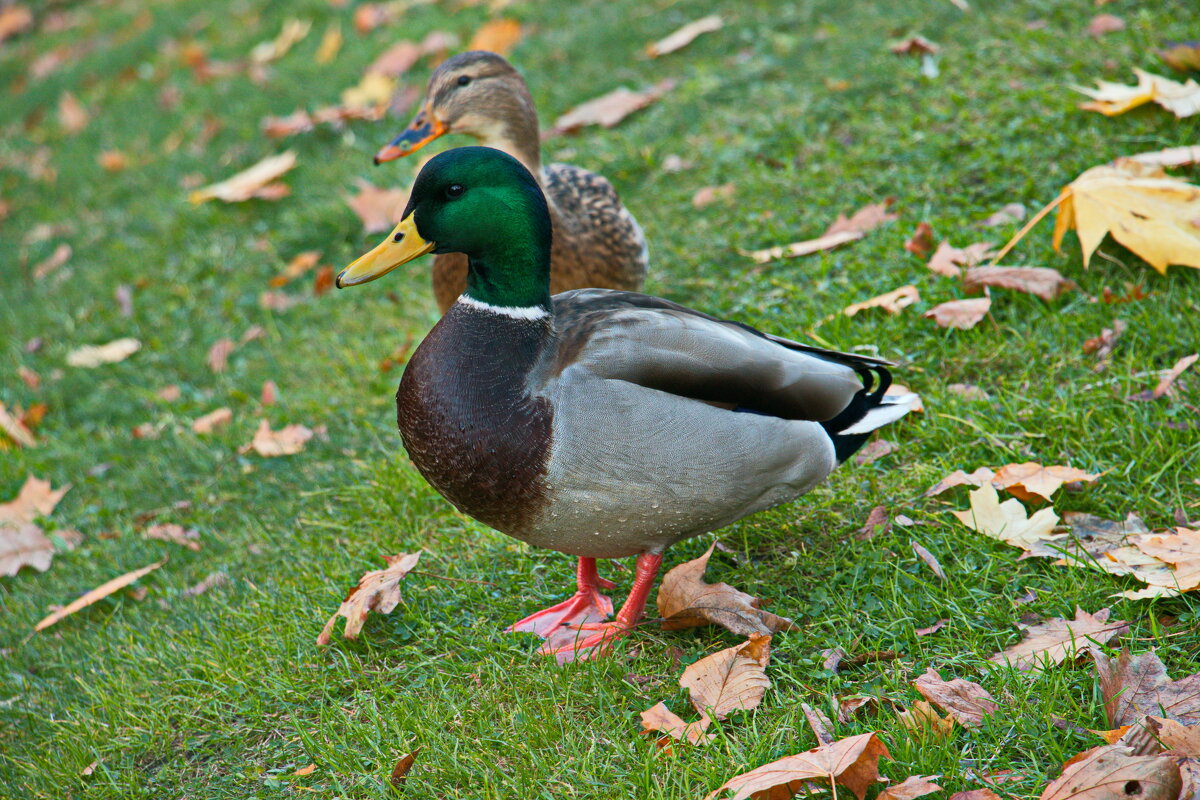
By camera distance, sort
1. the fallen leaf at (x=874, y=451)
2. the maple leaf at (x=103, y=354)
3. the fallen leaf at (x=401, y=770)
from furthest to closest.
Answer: the maple leaf at (x=103, y=354), the fallen leaf at (x=874, y=451), the fallen leaf at (x=401, y=770)

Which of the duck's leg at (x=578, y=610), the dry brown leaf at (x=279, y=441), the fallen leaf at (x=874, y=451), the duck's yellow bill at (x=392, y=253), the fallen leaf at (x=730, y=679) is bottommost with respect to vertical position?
the dry brown leaf at (x=279, y=441)

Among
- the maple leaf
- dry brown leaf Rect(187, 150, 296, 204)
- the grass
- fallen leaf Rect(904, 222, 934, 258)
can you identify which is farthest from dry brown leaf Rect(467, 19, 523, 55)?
fallen leaf Rect(904, 222, 934, 258)

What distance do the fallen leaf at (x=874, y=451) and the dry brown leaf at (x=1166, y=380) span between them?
2.16 ft

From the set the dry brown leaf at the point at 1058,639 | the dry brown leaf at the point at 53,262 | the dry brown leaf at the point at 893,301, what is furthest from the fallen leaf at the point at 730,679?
the dry brown leaf at the point at 53,262

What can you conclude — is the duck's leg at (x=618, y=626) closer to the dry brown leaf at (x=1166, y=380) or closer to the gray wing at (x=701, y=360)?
the gray wing at (x=701, y=360)

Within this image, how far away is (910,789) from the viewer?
1.92m

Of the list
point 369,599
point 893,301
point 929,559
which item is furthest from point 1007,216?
point 369,599

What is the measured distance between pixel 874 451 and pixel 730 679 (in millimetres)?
1007

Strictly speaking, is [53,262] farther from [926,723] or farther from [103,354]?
[926,723]

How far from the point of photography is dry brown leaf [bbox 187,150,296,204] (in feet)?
18.3

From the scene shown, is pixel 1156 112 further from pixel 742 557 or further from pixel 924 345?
pixel 742 557

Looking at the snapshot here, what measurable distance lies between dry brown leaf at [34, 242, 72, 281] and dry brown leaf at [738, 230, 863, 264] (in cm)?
387

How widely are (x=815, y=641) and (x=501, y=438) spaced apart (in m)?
0.88

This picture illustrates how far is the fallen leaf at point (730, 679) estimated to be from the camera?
2271 millimetres
